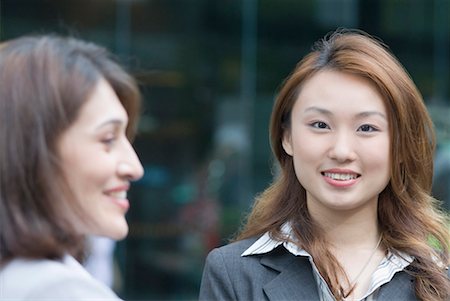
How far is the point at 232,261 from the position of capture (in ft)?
8.11

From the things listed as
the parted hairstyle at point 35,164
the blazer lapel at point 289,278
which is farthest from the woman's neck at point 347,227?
the parted hairstyle at point 35,164

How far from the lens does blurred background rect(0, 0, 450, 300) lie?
8531 millimetres

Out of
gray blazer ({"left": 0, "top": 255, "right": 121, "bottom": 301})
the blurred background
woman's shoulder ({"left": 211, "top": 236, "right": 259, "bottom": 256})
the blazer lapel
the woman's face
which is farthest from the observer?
the blurred background

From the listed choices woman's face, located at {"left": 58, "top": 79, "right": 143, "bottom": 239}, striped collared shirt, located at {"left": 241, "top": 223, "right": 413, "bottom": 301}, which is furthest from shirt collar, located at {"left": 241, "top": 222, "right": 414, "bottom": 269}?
woman's face, located at {"left": 58, "top": 79, "right": 143, "bottom": 239}

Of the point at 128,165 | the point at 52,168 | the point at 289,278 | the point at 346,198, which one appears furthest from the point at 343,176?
the point at 52,168

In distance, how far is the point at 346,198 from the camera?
7.70 feet

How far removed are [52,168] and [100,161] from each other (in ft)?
0.37

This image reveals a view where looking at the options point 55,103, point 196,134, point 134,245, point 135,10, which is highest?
point 135,10

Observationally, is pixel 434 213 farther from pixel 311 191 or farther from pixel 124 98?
pixel 124 98

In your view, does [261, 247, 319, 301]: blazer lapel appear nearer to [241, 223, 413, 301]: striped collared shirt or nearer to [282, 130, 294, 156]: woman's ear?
[241, 223, 413, 301]: striped collared shirt

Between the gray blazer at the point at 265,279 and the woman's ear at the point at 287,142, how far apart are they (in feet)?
0.99

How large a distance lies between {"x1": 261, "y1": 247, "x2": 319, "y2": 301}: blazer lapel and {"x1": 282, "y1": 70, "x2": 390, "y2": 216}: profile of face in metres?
0.22

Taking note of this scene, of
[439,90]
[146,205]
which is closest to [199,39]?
[146,205]

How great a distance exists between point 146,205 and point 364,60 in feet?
21.0
